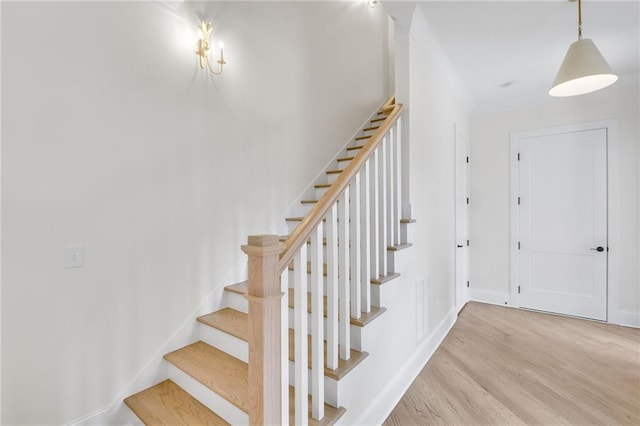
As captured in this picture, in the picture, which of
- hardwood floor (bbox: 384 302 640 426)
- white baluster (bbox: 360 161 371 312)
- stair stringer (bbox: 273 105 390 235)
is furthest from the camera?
stair stringer (bbox: 273 105 390 235)

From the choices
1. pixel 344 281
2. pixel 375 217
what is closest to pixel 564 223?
pixel 375 217

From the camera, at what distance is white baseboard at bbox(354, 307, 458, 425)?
1809 millimetres

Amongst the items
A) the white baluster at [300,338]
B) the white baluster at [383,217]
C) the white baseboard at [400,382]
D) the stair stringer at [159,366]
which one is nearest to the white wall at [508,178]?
the white baseboard at [400,382]

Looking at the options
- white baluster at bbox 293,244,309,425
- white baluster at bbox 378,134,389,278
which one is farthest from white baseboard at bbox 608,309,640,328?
white baluster at bbox 293,244,309,425

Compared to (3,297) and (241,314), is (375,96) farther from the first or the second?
(3,297)

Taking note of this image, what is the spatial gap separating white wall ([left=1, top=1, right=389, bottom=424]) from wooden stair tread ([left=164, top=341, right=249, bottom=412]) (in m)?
0.20

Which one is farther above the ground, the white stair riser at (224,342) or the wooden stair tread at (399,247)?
the wooden stair tread at (399,247)

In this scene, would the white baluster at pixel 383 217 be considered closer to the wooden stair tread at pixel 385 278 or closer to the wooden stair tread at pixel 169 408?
the wooden stair tread at pixel 385 278

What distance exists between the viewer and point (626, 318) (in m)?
3.33

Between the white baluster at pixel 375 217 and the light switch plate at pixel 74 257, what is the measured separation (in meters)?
1.66

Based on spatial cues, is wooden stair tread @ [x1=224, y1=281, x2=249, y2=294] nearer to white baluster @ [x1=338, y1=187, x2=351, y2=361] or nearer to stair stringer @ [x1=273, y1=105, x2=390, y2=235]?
stair stringer @ [x1=273, y1=105, x2=390, y2=235]

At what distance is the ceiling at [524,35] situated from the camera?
2145 millimetres

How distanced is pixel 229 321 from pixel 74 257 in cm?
96

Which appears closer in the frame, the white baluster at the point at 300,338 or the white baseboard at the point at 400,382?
the white baluster at the point at 300,338
